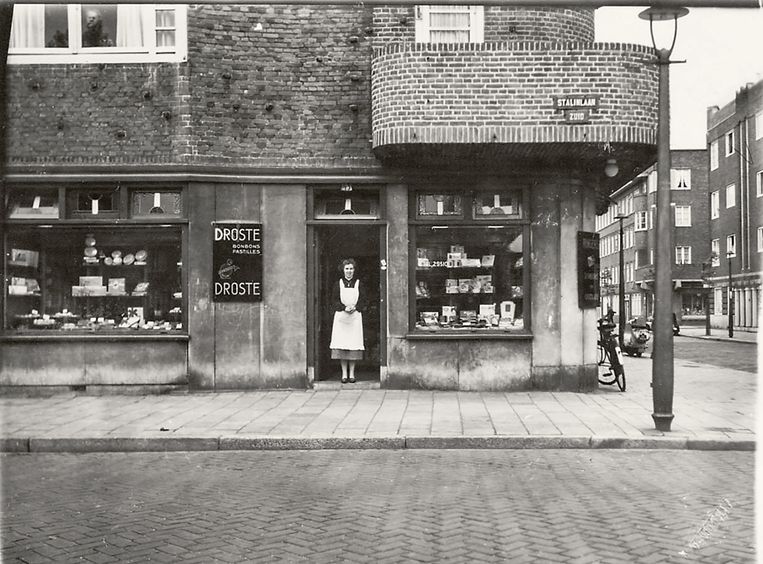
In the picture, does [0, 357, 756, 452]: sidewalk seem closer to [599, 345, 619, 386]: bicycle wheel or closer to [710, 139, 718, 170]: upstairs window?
[599, 345, 619, 386]: bicycle wheel

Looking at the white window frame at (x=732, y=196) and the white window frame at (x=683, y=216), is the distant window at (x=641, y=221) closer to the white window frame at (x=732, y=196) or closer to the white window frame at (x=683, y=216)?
the white window frame at (x=683, y=216)

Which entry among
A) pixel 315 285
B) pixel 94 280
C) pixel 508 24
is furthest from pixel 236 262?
pixel 508 24

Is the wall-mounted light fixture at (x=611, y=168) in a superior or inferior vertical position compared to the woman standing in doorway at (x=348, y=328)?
superior

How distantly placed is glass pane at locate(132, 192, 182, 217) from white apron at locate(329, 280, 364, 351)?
3140 millimetres

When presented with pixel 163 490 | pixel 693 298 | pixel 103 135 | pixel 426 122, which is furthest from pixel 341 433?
pixel 693 298

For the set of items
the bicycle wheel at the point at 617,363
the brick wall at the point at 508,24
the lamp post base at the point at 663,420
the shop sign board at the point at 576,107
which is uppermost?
the brick wall at the point at 508,24

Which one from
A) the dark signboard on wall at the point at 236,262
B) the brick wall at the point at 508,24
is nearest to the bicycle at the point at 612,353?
the brick wall at the point at 508,24

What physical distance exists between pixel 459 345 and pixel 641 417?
3523 millimetres

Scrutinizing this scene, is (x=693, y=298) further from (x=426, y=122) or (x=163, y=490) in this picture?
(x=163, y=490)

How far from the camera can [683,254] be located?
202ft

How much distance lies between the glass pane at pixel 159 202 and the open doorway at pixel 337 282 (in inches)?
96.4

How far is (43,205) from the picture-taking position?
12828 mm

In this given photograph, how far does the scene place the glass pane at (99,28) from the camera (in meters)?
12.8

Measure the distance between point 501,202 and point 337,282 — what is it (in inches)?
136
